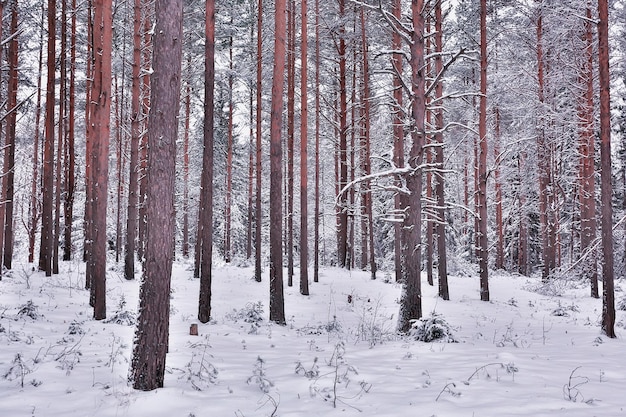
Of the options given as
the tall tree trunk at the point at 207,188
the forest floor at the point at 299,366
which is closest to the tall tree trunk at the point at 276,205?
the forest floor at the point at 299,366

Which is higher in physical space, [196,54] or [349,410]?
[196,54]

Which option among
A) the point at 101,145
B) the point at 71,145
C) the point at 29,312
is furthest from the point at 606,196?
the point at 71,145

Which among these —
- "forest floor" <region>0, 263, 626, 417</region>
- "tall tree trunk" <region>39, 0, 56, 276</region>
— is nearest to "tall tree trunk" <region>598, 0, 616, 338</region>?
"forest floor" <region>0, 263, 626, 417</region>

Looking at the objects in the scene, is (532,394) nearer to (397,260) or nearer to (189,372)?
(189,372)

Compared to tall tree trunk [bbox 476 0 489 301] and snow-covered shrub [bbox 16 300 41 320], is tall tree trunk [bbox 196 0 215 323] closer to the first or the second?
snow-covered shrub [bbox 16 300 41 320]

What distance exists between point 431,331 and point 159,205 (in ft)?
18.4

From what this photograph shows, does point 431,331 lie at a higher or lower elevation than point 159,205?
lower

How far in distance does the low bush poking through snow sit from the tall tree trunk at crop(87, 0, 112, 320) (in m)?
6.62

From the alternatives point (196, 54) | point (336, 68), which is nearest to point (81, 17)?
point (196, 54)

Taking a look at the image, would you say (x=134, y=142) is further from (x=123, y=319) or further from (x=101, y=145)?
(x=123, y=319)

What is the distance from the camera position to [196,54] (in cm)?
2175

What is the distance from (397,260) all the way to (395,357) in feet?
41.7

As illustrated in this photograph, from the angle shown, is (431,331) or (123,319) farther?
(123,319)

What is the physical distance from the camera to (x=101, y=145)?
32.6 ft
